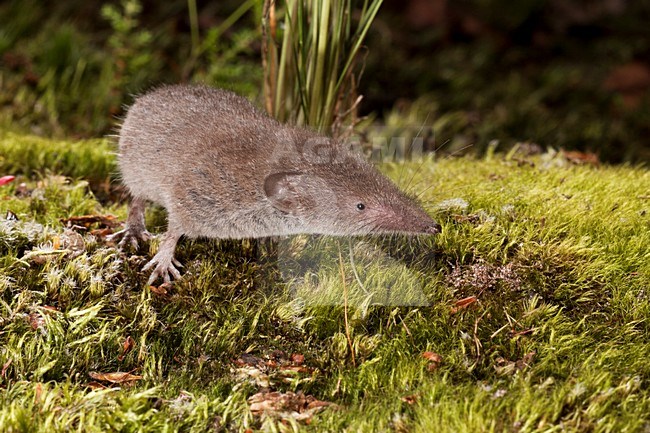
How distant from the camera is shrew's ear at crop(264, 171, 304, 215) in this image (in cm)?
347

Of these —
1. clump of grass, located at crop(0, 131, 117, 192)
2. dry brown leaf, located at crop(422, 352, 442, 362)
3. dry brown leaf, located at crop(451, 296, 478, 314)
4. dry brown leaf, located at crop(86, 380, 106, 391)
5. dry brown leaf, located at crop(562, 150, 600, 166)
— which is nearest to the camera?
dry brown leaf, located at crop(86, 380, 106, 391)

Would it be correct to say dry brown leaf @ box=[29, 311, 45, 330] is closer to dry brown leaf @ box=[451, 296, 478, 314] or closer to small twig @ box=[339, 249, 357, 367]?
small twig @ box=[339, 249, 357, 367]

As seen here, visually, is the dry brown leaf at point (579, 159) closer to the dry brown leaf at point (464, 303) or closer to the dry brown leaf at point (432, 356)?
the dry brown leaf at point (464, 303)

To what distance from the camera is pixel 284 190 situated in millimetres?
3484

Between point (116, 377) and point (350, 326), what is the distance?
3.55 ft

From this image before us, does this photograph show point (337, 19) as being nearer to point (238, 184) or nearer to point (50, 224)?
point (238, 184)

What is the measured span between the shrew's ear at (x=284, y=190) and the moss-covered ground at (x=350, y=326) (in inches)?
12.6

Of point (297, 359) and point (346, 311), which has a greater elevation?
point (346, 311)

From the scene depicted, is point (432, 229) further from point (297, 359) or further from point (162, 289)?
point (162, 289)

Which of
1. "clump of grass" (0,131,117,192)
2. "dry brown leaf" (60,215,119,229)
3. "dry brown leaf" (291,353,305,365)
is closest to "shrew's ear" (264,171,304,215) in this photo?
"dry brown leaf" (291,353,305,365)

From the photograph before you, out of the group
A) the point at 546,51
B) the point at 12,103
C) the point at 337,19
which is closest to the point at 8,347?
the point at 337,19

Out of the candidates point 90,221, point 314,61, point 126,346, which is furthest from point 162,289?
point 314,61

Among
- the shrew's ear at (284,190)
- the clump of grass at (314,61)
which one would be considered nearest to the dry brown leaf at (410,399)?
the shrew's ear at (284,190)

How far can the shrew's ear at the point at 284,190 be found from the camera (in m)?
3.47
